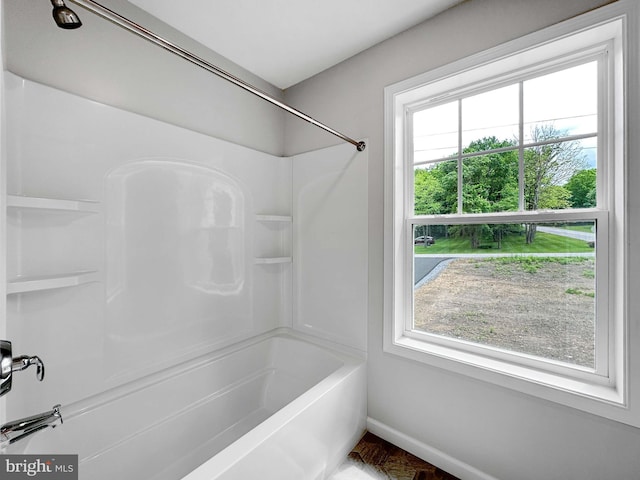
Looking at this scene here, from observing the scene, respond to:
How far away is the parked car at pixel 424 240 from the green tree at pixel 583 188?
647 millimetres

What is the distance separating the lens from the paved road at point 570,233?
123 cm

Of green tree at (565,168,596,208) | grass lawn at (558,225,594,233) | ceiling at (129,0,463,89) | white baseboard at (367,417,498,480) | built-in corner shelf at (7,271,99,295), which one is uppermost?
ceiling at (129,0,463,89)

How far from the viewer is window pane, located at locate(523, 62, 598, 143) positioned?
124 centimetres

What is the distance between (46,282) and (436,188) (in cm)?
189

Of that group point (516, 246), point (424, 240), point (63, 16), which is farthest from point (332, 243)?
point (63, 16)

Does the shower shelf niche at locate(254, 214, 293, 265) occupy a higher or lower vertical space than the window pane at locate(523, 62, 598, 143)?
lower

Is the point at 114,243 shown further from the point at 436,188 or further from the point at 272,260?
the point at 436,188

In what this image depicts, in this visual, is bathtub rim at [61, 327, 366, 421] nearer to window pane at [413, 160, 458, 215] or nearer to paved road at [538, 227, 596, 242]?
window pane at [413, 160, 458, 215]

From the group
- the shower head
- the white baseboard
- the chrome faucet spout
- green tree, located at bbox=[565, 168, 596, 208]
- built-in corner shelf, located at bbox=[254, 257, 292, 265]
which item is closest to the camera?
the shower head

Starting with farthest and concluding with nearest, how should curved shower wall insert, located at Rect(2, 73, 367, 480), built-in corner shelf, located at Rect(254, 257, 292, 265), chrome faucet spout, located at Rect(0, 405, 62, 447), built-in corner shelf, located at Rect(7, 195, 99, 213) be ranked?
built-in corner shelf, located at Rect(254, 257, 292, 265), curved shower wall insert, located at Rect(2, 73, 367, 480), built-in corner shelf, located at Rect(7, 195, 99, 213), chrome faucet spout, located at Rect(0, 405, 62, 447)

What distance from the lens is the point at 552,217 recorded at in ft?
4.23

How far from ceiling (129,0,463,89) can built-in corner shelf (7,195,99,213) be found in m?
1.07

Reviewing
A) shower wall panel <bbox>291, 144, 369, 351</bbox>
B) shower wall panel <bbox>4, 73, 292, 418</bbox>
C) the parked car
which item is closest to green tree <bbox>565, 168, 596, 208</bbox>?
the parked car

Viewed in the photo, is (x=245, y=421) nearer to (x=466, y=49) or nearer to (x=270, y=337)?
(x=270, y=337)
